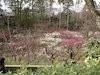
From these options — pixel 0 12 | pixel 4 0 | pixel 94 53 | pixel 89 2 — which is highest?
pixel 4 0

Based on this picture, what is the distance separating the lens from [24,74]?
4.21 ft

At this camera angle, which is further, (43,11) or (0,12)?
(43,11)

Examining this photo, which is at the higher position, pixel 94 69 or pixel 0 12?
pixel 0 12

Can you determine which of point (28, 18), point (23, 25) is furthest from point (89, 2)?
point (28, 18)

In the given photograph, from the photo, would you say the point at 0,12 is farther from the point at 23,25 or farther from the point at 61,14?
the point at 61,14

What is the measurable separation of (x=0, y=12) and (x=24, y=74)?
1370cm

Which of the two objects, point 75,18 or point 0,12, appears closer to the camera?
point 0,12

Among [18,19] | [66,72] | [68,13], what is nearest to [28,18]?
[18,19]

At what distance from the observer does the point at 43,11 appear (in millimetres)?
18594

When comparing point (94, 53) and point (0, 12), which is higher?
point (0, 12)

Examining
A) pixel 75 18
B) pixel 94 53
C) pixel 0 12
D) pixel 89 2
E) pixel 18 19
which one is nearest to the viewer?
pixel 89 2

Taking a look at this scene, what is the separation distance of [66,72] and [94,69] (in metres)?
0.33

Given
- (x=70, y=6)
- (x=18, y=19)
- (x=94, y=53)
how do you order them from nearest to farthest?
(x=94, y=53), (x=18, y=19), (x=70, y=6)

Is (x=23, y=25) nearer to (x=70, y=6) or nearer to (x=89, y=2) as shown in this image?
(x=70, y=6)
